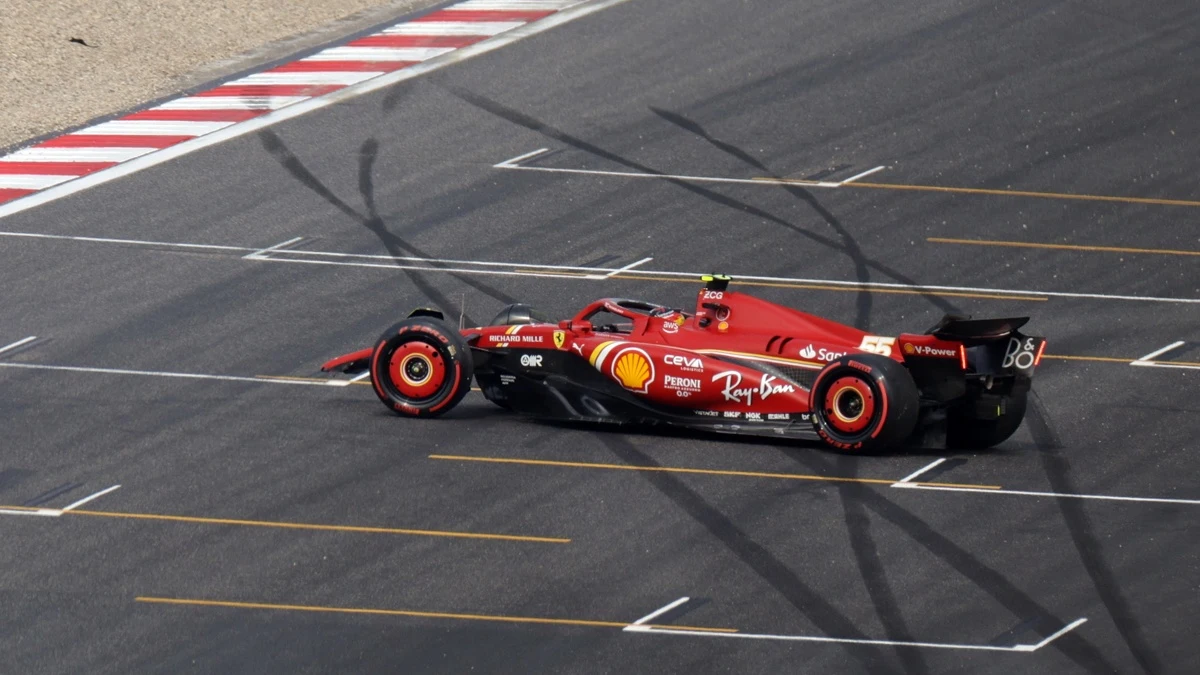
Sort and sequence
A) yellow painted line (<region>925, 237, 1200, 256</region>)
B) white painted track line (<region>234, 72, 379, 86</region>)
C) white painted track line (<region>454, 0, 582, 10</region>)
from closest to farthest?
1. yellow painted line (<region>925, 237, 1200, 256</region>)
2. white painted track line (<region>234, 72, 379, 86</region>)
3. white painted track line (<region>454, 0, 582, 10</region>)

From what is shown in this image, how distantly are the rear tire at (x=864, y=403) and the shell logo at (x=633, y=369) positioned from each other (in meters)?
1.47

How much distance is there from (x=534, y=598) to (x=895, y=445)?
12.5 ft

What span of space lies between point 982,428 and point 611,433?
3.18 metres

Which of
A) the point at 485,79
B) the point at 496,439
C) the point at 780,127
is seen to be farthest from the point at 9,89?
the point at 496,439

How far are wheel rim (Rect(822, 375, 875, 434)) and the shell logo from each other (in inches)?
63.6

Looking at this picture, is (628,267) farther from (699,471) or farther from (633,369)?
(699,471)

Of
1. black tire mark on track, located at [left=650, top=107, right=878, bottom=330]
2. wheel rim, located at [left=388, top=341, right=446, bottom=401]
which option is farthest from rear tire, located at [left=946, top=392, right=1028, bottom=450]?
wheel rim, located at [left=388, top=341, right=446, bottom=401]

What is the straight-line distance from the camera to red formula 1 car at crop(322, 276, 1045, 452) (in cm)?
1506

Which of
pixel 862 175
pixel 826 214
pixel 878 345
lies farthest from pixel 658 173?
pixel 878 345

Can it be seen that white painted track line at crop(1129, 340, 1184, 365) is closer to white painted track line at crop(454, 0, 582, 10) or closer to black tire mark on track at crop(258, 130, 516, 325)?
black tire mark on track at crop(258, 130, 516, 325)

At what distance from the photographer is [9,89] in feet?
88.4

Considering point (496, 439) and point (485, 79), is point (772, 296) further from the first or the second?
point (485, 79)

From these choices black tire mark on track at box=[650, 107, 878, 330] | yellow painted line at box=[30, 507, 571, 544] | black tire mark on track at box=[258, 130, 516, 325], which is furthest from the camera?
A: black tire mark on track at box=[258, 130, 516, 325]

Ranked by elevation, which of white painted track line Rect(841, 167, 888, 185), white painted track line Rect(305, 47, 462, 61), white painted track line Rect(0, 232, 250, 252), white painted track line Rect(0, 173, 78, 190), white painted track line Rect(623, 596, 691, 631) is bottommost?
white painted track line Rect(623, 596, 691, 631)
